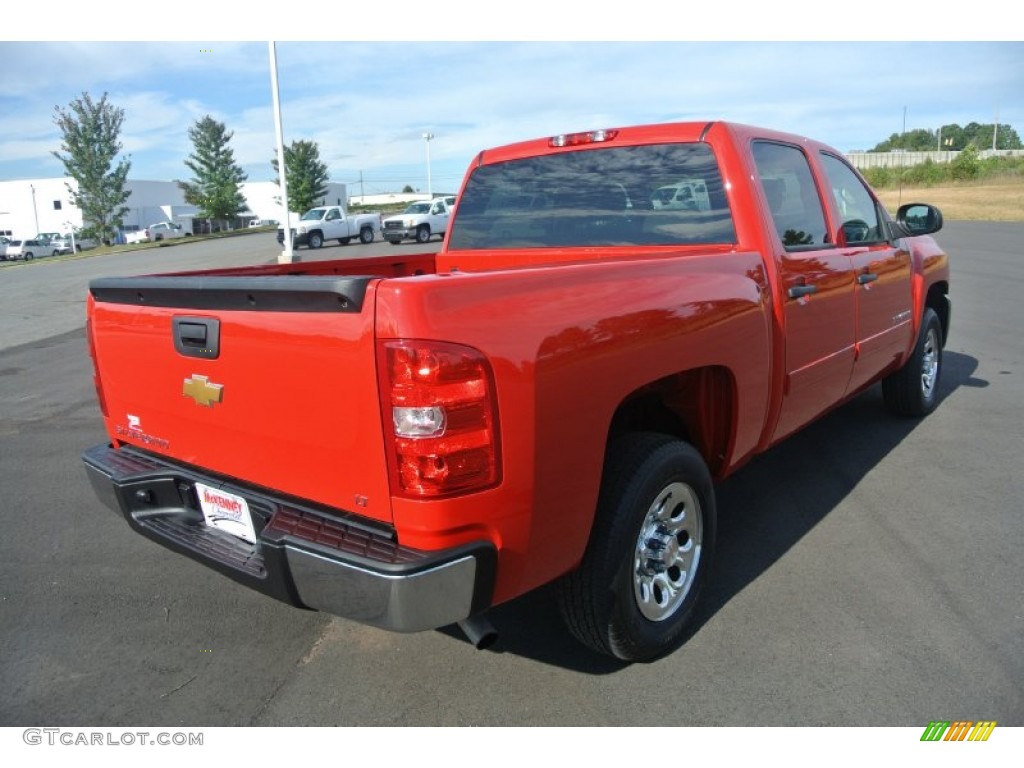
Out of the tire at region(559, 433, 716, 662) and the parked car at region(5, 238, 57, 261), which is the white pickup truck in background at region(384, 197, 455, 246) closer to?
the parked car at region(5, 238, 57, 261)

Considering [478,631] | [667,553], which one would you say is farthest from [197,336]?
[667,553]

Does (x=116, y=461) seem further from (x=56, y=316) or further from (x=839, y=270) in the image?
Result: (x=56, y=316)

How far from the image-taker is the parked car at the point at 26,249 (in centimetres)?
4859

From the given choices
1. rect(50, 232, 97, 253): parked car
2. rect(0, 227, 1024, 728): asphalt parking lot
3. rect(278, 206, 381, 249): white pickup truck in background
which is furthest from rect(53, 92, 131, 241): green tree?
rect(0, 227, 1024, 728): asphalt parking lot

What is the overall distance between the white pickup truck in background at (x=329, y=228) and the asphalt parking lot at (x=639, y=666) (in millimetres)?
29869

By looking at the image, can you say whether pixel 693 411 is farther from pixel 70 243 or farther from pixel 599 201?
pixel 70 243

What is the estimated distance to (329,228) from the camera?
35.1 metres

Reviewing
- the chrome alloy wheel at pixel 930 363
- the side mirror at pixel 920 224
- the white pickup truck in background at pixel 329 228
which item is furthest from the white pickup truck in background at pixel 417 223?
the side mirror at pixel 920 224

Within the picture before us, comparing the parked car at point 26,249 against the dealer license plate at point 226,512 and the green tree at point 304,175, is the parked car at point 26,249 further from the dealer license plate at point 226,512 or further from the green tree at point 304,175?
the dealer license plate at point 226,512

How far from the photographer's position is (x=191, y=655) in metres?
3.03

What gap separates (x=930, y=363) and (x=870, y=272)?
2.04 metres

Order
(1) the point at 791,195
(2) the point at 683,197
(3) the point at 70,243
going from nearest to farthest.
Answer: (2) the point at 683,197, (1) the point at 791,195, (3) the point at 70,243

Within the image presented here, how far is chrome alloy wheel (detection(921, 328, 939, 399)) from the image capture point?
5.90m

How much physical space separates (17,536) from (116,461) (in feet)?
5.35
